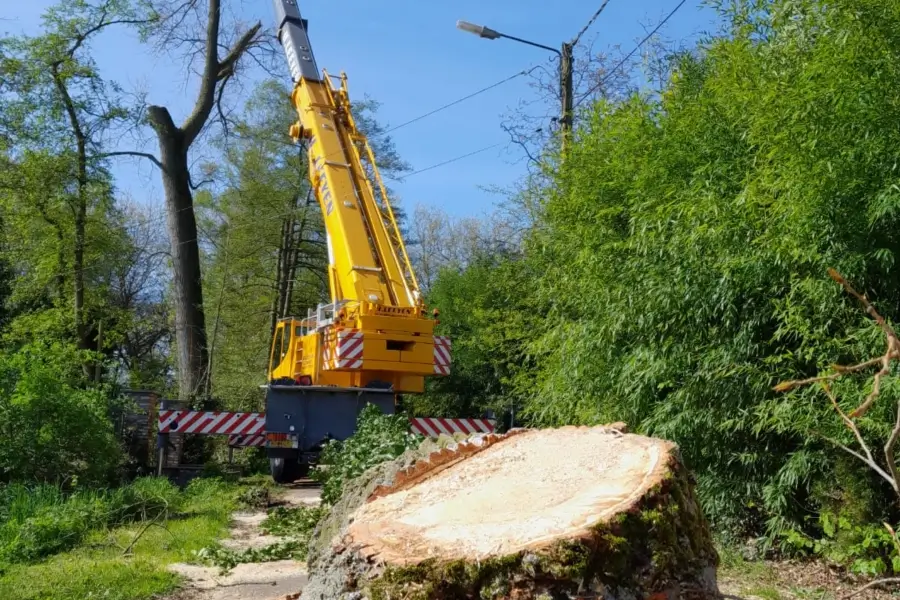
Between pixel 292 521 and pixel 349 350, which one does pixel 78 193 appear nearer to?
pixel 349 350

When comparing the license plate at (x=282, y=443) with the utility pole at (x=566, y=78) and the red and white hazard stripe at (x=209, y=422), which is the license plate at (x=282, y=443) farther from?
the utility pole at (x=566, y=78)

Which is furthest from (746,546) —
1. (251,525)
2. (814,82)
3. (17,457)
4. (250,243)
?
(250,243)

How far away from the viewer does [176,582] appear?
541 cm

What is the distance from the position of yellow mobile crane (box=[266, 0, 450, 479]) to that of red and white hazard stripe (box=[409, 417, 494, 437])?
1.52 feet

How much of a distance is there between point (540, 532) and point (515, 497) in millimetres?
515

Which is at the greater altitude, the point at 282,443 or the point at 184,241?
the point at 184,241

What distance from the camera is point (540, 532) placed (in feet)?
8.91

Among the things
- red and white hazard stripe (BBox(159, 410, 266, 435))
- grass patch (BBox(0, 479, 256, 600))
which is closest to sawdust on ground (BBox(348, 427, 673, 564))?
grass patch (BBox(0, 479, 256, 600))

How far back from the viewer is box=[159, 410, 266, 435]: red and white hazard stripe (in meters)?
11.0

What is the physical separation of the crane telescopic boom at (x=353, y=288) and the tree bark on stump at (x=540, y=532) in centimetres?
710

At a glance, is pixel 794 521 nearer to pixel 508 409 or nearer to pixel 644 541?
pixel 644 541

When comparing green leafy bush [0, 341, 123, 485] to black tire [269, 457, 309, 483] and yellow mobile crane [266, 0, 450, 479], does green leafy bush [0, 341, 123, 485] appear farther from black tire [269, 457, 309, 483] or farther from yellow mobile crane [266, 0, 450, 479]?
black tire [269, 457, 309, 483]

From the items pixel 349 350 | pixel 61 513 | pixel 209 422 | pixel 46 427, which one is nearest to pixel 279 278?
pixel 209 422

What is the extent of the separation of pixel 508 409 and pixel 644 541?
15.3m
